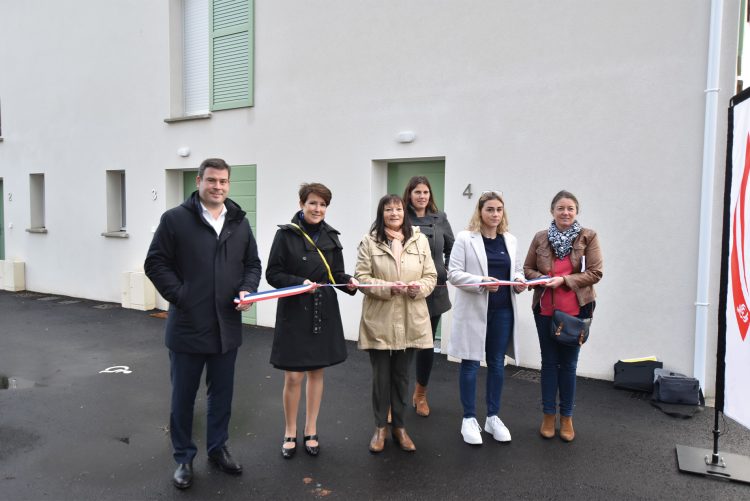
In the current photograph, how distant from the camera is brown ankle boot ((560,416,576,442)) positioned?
172 inches

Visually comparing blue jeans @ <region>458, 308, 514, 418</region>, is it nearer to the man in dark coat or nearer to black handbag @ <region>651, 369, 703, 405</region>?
the man in dark coat

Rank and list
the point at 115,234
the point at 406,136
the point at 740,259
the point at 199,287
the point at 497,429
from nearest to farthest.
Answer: the point at 740,259 → the point at 199,287 → the point at 497,429 → the point at 406,136 → the point at 115,234

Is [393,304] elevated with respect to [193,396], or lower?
elevated

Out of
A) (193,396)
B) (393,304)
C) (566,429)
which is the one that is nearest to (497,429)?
(566,429)

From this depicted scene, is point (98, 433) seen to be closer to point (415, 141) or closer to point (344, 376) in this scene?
point (344, 376)

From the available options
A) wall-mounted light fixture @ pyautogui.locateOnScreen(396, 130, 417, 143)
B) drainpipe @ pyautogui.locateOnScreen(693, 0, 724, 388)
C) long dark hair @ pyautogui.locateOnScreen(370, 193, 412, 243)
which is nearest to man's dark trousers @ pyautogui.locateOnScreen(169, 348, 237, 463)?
long dark hair @ pyautogui.locateOnScreen(370, 193, 412, 243)

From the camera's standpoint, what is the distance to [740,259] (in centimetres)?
340

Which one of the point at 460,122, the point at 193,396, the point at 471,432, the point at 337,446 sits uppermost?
the point at 460,122

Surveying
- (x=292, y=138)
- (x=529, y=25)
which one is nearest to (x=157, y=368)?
(x=292, y=138)

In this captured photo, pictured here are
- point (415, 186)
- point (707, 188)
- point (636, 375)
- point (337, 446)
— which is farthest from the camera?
point (636, 375)

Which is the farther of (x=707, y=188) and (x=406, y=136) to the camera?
(x=406, y=136)

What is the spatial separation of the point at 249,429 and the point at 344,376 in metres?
1.67

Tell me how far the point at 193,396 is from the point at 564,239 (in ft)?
9.81

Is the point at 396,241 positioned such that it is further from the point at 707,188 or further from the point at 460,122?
the point at 707,188
